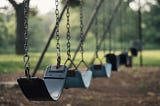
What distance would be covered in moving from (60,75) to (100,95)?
470 cm

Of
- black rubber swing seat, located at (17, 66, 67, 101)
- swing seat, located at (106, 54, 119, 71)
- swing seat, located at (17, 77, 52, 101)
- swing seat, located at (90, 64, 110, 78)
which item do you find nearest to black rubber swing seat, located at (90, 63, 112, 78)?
swing seat, located at (90, 64, 110, 78)

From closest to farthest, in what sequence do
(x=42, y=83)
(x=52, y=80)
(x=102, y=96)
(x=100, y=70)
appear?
(x=42, y=83) < (x=52, y=80) < (x=100, y=70) < (x=102, y=96)

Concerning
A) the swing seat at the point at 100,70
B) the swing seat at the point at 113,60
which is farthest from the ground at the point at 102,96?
the swing seat at the point at 100,70

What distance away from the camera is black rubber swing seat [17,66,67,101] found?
3654 mm

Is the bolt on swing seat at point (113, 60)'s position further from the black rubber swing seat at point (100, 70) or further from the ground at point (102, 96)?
the black rubber swing seat at point (100, 70)

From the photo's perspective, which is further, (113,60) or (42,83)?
(113,60)

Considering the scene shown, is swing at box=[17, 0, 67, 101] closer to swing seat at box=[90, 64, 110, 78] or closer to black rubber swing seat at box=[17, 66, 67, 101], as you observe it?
black rubber swing seat at box=[17, 66, 67, 101]

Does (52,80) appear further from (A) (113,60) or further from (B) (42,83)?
(A) (113,60)

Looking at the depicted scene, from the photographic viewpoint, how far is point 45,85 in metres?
3.67

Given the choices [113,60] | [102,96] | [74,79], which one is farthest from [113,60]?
[74,79]

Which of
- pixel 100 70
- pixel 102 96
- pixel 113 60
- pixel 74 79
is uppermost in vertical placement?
pixel 74 79

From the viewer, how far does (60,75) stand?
437 cm

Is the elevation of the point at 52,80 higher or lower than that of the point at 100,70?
higher

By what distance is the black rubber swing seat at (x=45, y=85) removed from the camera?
365 cm
